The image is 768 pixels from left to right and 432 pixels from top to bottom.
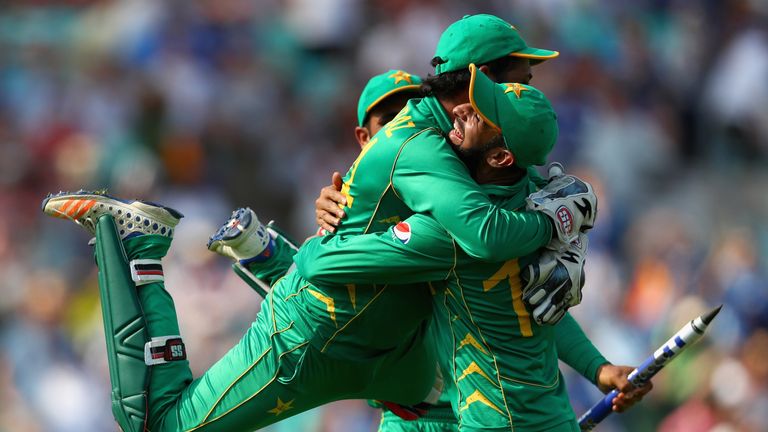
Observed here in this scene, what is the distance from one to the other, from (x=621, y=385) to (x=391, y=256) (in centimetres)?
101

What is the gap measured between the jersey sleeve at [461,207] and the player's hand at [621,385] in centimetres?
69

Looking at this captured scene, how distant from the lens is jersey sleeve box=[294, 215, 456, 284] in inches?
164

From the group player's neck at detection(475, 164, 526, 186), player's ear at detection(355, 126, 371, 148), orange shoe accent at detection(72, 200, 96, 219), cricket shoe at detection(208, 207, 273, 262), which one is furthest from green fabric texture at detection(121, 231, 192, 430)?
player's neck at detection(475, 164, 526, 186)

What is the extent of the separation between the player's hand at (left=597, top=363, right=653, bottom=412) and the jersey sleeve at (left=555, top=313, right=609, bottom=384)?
0.04 metres

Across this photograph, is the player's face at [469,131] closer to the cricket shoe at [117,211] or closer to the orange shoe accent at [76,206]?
the cricket shoe at [117,211]

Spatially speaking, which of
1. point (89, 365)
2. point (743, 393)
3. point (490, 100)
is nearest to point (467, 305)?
point (490, 100)

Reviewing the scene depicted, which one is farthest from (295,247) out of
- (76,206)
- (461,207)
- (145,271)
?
(461,207)

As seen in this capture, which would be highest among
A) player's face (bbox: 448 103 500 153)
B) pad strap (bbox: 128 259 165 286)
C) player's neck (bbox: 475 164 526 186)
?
pad strap (bbox: 128 259 165 286)

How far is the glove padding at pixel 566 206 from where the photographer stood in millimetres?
4199

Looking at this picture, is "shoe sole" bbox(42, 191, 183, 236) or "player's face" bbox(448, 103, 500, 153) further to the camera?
"shoe sole" bbox(42, 191, 183, 236)

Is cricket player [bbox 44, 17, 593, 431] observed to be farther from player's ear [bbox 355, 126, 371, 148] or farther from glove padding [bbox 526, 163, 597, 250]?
player's ear [bbox 355, 126, 371, 148]

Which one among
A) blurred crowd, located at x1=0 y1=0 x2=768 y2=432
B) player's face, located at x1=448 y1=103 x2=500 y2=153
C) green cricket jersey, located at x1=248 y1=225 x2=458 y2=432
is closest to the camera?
player's face, located at x1=448 y1=103 x2=500 y2=153

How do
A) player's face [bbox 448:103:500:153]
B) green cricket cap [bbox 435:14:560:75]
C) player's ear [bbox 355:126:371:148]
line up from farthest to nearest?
player's ear [bbox 355:126:371:148], green cricket cap [bbox 435:14:560:75], player's face [bbox 448:103:500:153]

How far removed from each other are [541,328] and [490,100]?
789 mm
